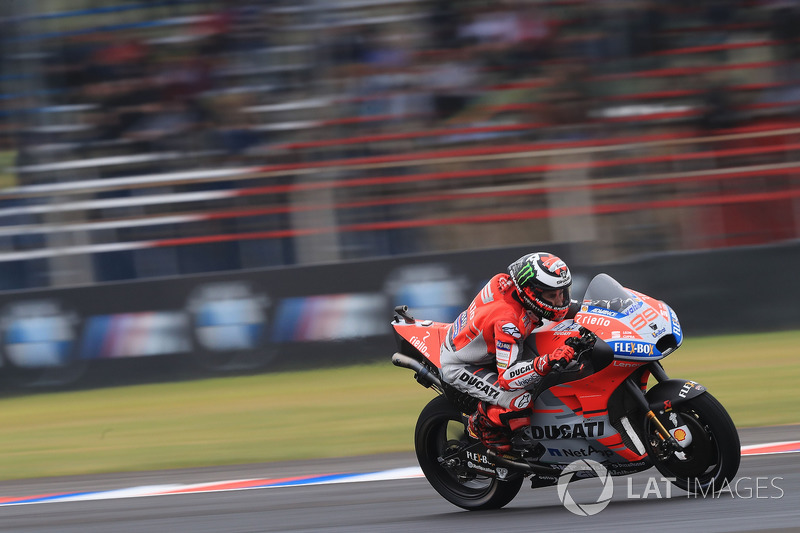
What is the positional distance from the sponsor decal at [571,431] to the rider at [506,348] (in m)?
0.06

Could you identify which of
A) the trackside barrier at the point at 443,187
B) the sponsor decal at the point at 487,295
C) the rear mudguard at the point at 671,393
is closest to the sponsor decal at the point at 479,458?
the sponsor decal at the point at 487,295

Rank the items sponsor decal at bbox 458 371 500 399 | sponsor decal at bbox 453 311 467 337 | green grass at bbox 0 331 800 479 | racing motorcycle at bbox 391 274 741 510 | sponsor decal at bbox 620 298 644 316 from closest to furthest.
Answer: racing motorcycle at bbox 391 274 741 510
sponsor decal at bbox 620 298 644 316
sponsor decal at bbox 458 371 500 399
sponsor decal at bbox 453 311 467 337
green grass at bbox 0 331 800 479

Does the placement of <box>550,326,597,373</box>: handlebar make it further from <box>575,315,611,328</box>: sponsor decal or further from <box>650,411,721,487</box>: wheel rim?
<box>650,411,721,487</box>: wheel rim

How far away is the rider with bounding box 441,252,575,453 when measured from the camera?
514 centimetres

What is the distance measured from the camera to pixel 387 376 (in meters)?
10.6

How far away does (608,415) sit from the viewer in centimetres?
504

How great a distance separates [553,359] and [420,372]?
97 centimetres

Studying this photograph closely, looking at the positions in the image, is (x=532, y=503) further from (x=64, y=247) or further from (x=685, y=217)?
(x=64, y=247)

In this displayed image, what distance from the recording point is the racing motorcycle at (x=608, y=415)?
4.83 metres

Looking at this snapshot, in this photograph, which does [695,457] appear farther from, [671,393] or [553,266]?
[553,266]

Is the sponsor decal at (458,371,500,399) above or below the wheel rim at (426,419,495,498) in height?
above

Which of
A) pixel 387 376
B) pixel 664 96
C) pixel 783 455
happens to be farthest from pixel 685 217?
pixel 783 455

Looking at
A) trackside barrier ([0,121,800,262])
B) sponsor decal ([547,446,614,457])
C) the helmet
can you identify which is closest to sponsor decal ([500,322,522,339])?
the helmet

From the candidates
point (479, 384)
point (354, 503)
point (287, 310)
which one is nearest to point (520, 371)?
point (479, 384)
